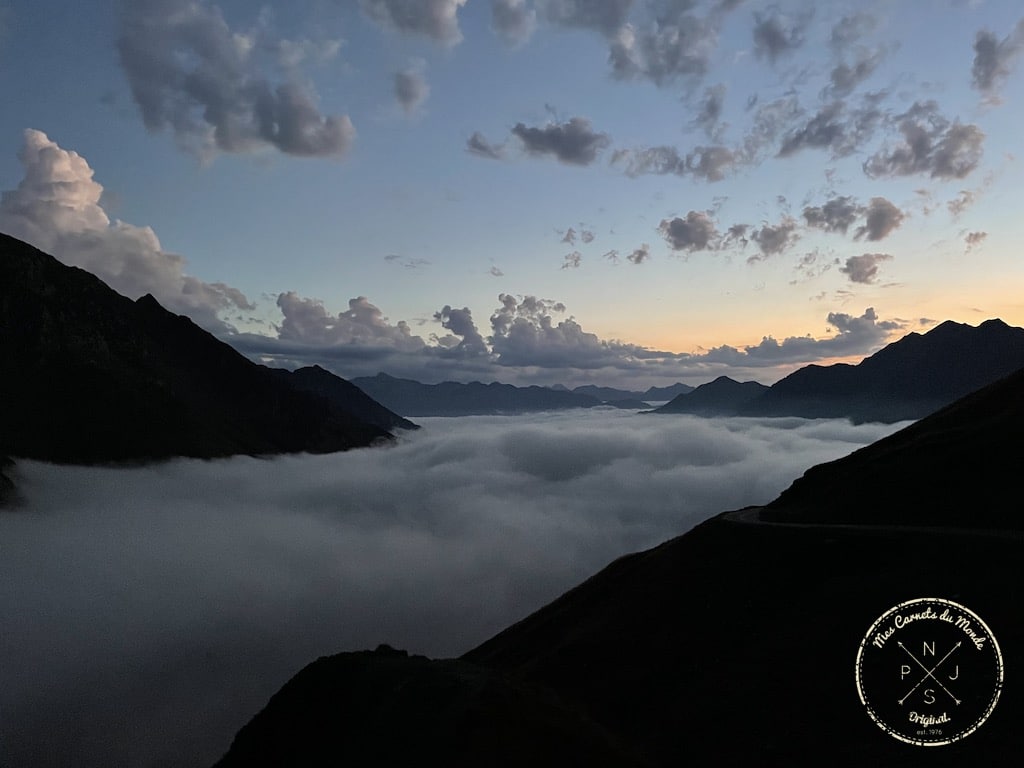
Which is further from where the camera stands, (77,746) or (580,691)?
(77,746)

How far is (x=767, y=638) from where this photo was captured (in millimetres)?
51594

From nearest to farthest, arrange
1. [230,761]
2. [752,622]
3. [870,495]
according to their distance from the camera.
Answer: [230,761], [752,622], [870,495]

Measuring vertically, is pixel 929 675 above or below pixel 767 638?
above

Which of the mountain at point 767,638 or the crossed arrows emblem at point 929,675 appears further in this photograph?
the crossed arrows emblem at point 929,675

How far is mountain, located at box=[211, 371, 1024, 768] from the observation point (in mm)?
31469

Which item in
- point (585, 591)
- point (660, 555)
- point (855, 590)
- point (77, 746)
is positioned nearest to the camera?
point (855, 590)

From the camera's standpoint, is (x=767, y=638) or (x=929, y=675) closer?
(x=929, y=675)

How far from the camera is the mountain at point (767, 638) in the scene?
103 feet

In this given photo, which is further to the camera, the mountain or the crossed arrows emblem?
the crossed arrows emblem

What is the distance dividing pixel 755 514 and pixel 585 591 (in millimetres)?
31296

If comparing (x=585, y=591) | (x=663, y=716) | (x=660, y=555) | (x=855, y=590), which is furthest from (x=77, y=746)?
(x=855, y=590)

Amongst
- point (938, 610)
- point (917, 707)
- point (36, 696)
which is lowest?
point (36, 696)

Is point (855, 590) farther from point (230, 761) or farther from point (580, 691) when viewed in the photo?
point (230, 761)

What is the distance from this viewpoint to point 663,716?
47.6m
